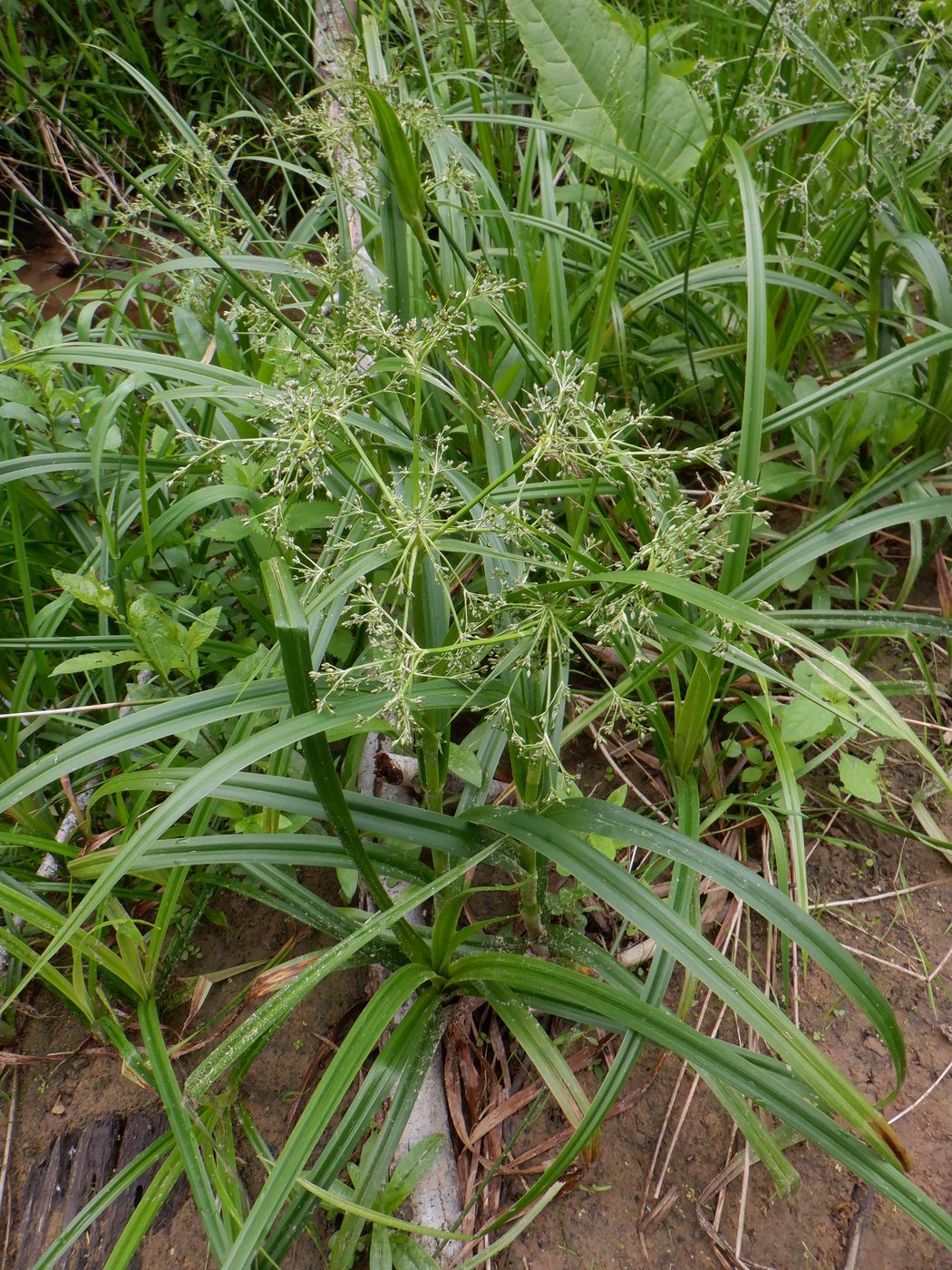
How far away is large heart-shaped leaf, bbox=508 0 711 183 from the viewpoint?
192 centimetres

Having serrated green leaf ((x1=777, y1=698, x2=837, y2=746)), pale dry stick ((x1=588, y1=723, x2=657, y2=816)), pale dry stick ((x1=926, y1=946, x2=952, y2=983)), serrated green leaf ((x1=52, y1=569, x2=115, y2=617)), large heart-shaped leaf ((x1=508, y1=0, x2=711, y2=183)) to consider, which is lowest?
pale dry stick ((x1=926, y1=946, x2=952, y2=983))

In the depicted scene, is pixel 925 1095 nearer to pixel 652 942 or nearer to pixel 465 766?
pixel 652 942

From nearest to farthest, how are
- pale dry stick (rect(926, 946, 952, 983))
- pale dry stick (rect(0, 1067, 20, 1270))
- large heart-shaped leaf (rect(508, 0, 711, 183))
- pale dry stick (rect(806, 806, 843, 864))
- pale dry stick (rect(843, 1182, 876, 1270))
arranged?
1. pale dry stick (rect(843, 1182, 876, 1270))
2. pale dry stick (rect(0, 1067, 20, 1270))
3. pale dry stick (rect(926, 946, 952, 983))
4. pale dry stick (rect(806, 806, 843, 864))
5. large heart-shaped leaf (rect(508, 0, 711, 183))

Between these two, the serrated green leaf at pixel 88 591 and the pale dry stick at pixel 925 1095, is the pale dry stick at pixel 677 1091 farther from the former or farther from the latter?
the serrated green leaf at pixel 88 591

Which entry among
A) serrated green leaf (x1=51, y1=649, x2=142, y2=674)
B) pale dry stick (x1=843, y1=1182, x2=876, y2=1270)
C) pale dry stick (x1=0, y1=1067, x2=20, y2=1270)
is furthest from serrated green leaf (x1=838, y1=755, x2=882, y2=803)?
pale dry stick (x1=0, y1=1067, x2=20, y2=1270)

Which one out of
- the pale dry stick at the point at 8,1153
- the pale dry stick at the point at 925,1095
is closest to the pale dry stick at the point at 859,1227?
the pale dry stick at the point at 925,1095

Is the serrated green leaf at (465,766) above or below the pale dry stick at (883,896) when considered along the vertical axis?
above

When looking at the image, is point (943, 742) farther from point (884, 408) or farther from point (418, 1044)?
point (418, 1044)

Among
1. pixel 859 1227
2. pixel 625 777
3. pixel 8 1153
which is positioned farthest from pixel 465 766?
pixel 8 1153

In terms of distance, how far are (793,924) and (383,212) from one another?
51.3 inches

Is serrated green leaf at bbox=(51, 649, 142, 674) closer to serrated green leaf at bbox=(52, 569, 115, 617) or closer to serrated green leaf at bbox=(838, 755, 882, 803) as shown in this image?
serrated green leaf at bbox=(52, 569, 115, 617)

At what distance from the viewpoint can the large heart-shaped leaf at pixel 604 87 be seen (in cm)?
192

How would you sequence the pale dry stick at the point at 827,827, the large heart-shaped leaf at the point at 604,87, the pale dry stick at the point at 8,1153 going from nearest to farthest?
the pale dry stick at the point at 8,1153, the pale dry stick at the point at 827,827, the large heart-shaped leaf at the point at 604,87

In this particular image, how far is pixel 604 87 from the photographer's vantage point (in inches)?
77.3
